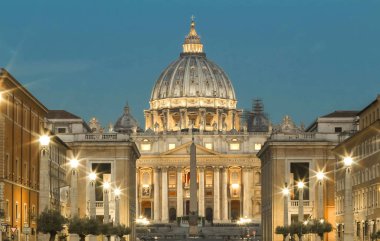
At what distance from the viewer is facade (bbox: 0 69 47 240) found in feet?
259

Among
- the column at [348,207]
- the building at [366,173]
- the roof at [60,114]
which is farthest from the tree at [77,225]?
the roof at [60,114]

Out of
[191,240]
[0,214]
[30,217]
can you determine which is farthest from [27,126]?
[191,240]

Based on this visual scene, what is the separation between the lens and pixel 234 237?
601 feet

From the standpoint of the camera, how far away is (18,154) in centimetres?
8662

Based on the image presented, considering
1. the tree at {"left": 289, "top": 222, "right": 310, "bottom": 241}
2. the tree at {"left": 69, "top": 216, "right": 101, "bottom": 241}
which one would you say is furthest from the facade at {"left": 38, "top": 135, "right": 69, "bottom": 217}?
the tree at {"left": 69, "top": 216, "right": 101, "bottom": 241}

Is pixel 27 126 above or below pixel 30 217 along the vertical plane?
above

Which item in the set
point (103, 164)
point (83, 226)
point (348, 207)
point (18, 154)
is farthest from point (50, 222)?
point (103, 164)

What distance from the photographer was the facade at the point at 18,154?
7906cm

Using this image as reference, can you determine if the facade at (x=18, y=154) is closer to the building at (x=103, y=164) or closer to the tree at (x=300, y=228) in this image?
the tree at (x=300, y=228)

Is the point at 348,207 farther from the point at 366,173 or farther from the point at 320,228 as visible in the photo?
the point at 366,173

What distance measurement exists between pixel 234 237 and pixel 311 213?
40.7 meters

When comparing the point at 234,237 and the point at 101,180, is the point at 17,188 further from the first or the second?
the point at 234,237

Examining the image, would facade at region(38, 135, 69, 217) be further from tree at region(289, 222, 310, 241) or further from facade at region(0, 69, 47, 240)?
tree at region(289, 222, 310, 241)

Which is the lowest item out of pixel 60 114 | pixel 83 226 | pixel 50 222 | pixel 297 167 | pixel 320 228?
pixel 320 228
